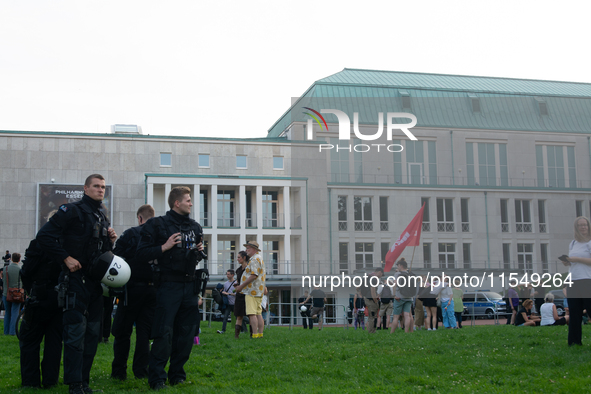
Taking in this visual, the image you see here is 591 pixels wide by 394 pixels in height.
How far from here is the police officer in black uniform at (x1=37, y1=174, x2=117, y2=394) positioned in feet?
20.9

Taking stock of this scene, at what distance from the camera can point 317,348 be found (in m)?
10.0

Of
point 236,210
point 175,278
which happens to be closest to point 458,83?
point 236,210

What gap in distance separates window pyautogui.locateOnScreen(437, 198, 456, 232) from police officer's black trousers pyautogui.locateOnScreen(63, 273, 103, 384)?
5233 cm

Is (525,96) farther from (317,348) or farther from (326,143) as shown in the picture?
(317,348)

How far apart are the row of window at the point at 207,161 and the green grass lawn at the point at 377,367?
4295cm

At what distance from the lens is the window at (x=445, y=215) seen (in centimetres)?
5706

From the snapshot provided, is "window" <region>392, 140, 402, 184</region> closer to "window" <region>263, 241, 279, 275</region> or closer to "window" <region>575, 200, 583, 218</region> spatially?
"window" <region>263, 241, 279, 275</region>

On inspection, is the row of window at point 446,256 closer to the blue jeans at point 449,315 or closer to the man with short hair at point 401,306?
the blue jeans at point 449,315

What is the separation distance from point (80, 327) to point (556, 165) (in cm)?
6082

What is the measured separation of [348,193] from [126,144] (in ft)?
63.3

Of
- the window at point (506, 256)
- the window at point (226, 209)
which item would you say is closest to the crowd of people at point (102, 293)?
the window at point (226, 209)

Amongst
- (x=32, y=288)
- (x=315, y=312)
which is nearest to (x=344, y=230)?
(x=315, y=312)

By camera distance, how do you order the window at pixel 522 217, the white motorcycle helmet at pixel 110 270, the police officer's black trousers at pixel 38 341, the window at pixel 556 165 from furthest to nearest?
the window at pixel 556 165 < the window at pixel 522 217 < the police officer's black trousers at pixel 38 341 < the white motorcycle helmet at pixel 110 270

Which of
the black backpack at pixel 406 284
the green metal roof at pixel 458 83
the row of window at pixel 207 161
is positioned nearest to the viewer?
the black backpack at pixel 406 284
